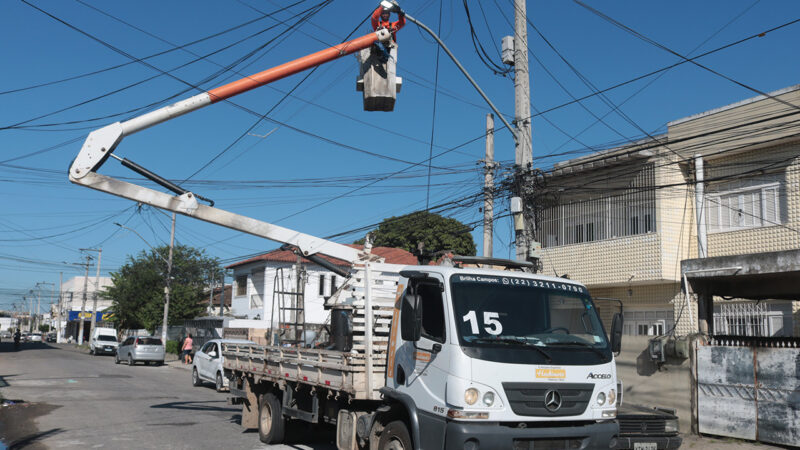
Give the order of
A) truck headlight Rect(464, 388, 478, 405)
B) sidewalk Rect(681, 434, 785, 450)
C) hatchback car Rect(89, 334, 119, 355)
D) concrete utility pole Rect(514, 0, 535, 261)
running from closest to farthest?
1. truck headlight Rect(464, 388, 478, 405)
2. sidewalk Rect(681, 434, 785, 450)
3. concrete utility pole Rect(514, 0, 535, 261)
4. hatchback car Rect(89, 334, 119, 355)

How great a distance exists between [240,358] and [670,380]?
26.0 ft

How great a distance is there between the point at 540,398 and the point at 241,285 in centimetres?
3817

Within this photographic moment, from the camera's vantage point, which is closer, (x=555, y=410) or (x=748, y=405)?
(x=555, y=410)

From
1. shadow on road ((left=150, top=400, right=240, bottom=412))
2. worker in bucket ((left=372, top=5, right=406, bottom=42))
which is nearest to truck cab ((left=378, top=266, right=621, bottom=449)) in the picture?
worker in bucket ((left=372, top=5, right=406, bottom=42))

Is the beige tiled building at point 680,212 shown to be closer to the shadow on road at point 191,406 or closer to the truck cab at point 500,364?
the truck cab at point 500,364

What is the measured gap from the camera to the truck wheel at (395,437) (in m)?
6.97

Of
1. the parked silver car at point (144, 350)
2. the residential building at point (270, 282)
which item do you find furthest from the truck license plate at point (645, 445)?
the parked silver car at point (144, 350)

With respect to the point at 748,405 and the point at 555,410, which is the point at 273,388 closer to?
the point at 555,410

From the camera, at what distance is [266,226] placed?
38.4 ft

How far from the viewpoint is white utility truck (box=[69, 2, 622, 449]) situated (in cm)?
634

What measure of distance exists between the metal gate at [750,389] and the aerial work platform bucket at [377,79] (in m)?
7.17

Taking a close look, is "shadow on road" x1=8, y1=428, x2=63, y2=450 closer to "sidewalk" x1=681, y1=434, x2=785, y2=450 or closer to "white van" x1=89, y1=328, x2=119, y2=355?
"sidewalk" x1=681, y1=434, x2=785, y2=450

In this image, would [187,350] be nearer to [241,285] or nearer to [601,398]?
[241,285]

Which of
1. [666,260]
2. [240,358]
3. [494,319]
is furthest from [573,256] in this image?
[494,319]
